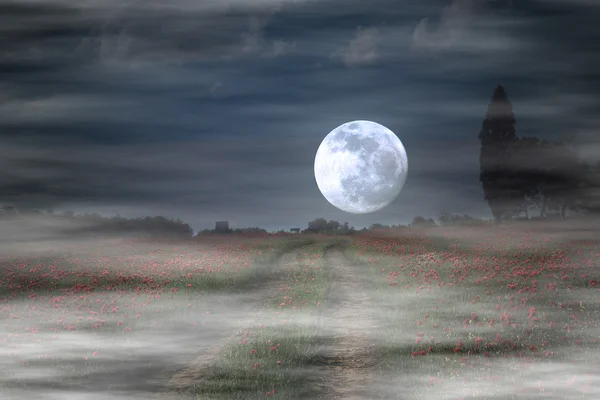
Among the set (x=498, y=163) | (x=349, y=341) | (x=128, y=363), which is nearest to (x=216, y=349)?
(x=128, y=363)

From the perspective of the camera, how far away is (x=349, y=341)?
37.7 ft

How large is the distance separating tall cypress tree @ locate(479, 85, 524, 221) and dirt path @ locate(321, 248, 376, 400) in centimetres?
2205

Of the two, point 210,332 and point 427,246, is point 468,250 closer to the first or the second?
point 427,246

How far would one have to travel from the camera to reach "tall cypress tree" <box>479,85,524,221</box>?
127 ft

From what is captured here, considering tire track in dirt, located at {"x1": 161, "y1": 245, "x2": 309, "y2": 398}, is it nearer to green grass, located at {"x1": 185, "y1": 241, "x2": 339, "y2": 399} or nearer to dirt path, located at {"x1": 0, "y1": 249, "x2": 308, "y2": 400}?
dirt path, located at {"x1": 0, "y1": 249, "x2": 308, "y2": 400}

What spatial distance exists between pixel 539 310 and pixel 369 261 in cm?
1471

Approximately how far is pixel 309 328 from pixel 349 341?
3.99 feet

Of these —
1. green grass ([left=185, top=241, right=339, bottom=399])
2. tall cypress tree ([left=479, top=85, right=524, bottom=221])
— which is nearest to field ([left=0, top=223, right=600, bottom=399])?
green grass ([left=185, top=241, right=339, bottom=399])

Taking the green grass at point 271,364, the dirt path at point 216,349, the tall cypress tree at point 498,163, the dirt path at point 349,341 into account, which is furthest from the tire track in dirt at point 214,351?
the tall cypress tree at point 498,163

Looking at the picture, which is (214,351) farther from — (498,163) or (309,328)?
(498,163)

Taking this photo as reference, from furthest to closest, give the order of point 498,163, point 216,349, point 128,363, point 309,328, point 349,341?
point 498,163
point 309,328
point 349,341
point 216,349
point 128,363

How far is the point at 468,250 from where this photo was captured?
75.7ft

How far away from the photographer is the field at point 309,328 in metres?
8.25

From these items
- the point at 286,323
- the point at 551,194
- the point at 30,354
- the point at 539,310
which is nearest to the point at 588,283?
the point at 539,310
